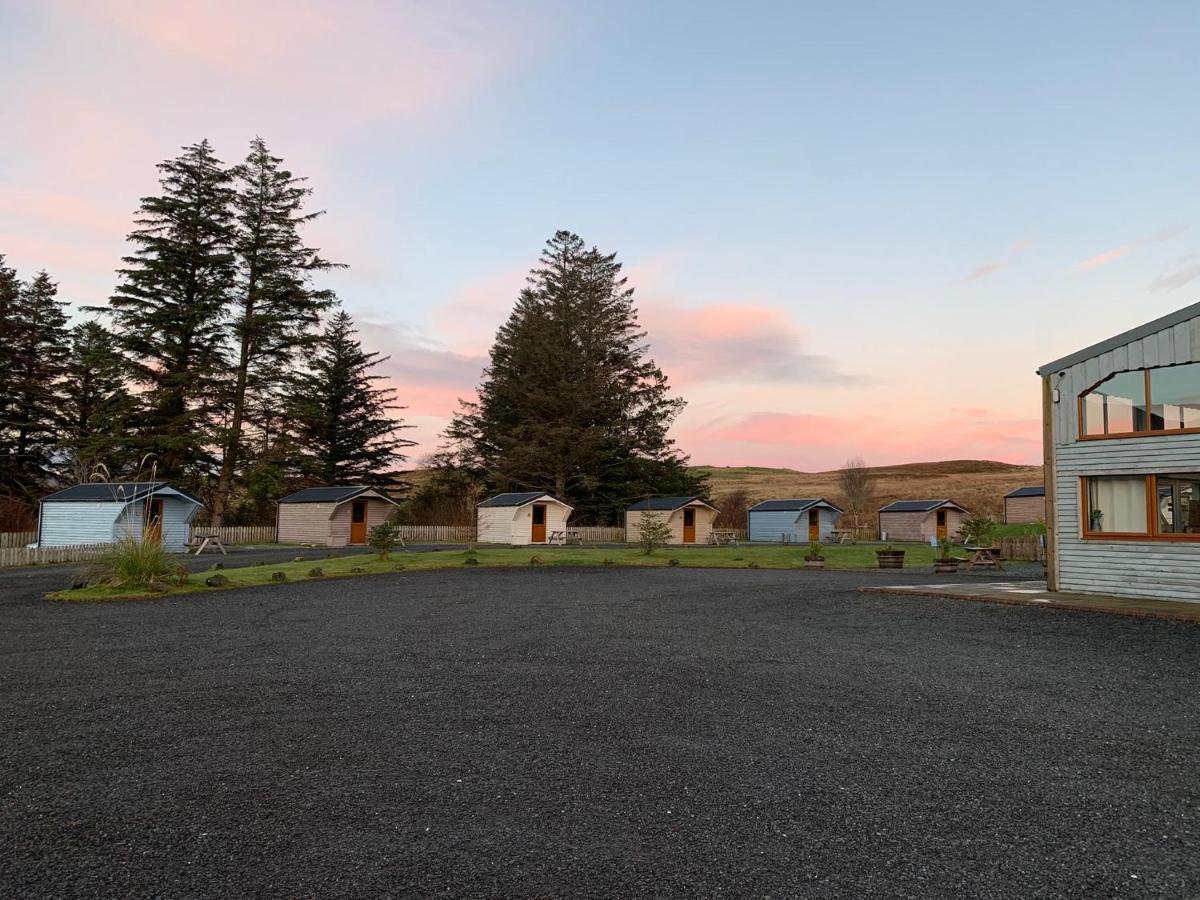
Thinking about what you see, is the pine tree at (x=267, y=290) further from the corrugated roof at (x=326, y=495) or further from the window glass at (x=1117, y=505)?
the window glass at (x=1117, y=505)

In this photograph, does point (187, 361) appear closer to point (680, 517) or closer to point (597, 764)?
point (680, 517)

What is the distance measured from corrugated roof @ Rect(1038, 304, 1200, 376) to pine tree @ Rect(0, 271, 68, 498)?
4588 centimetres

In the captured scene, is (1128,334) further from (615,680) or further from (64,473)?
(64,473)

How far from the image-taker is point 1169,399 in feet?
42.6

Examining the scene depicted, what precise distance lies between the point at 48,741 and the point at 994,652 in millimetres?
9457

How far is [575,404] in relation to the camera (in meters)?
51.4

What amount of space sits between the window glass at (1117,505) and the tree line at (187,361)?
37.7 m

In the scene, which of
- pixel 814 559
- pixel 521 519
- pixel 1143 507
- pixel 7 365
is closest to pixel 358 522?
pixel 521 519

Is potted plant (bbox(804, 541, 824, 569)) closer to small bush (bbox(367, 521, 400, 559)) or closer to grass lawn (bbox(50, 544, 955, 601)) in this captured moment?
grass lawn (bbox(50, 544, 955, 601))

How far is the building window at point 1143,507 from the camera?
12789 mm

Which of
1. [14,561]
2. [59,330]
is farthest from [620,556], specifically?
[59,330]

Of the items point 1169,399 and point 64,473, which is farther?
point 64,473

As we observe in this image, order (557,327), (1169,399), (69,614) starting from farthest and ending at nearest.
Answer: (557,327)
(1169,399)
(69,614)

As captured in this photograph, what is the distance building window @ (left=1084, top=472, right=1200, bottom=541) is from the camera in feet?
42.0
